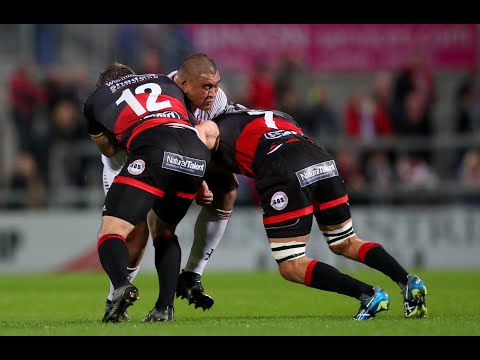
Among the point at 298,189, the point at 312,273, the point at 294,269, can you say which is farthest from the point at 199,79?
the point at 312,273

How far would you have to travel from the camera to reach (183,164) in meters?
7.46

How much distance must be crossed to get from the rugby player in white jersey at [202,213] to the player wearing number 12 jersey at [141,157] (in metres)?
0.14

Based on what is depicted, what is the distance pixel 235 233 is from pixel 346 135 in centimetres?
285

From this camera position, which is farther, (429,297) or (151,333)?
(429,297)

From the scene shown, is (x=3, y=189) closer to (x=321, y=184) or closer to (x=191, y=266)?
(x=191, y=266)

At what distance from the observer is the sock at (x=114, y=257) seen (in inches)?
283

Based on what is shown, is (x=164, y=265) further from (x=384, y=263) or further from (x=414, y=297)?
(x=414, y=297)

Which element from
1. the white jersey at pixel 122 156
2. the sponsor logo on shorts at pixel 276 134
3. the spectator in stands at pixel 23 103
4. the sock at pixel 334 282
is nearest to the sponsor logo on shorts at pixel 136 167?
the white jersey at pixel 122 156

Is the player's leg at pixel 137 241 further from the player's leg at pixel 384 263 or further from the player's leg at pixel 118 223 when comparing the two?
the player's leg at pixel 384 263

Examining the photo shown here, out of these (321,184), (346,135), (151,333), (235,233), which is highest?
(321,184)

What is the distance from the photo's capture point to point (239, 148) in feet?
26.9

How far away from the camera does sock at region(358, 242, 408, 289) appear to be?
7758 mm
